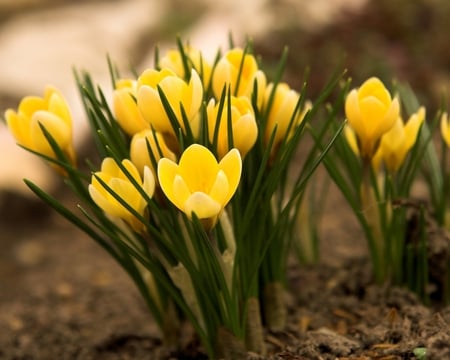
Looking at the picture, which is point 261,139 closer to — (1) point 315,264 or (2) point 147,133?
(2) point 147,133

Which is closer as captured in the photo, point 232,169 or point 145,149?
point 232,169

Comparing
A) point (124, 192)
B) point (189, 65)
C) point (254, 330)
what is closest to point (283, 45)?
point (189, 65)

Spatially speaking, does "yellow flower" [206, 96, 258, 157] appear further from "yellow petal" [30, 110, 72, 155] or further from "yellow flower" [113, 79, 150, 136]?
"yellow petal" [30, 110, 72, 155]

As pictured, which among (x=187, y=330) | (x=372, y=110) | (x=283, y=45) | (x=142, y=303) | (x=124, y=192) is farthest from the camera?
(x=283, y=45)

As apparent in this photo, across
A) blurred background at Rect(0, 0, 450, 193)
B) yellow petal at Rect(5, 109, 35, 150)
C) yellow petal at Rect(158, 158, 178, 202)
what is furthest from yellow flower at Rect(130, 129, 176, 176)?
blurred background at Rect(0, 0, 450, 193)

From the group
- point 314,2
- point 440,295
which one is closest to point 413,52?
point 314,2

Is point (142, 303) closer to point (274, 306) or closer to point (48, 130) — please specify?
point (274, 306)

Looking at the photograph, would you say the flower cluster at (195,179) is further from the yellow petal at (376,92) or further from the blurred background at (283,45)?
the blurred background at (283,45)

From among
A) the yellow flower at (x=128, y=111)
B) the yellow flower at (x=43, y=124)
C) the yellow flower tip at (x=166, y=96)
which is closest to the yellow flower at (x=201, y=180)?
the yellow flower tip at (x=166, y=96)
